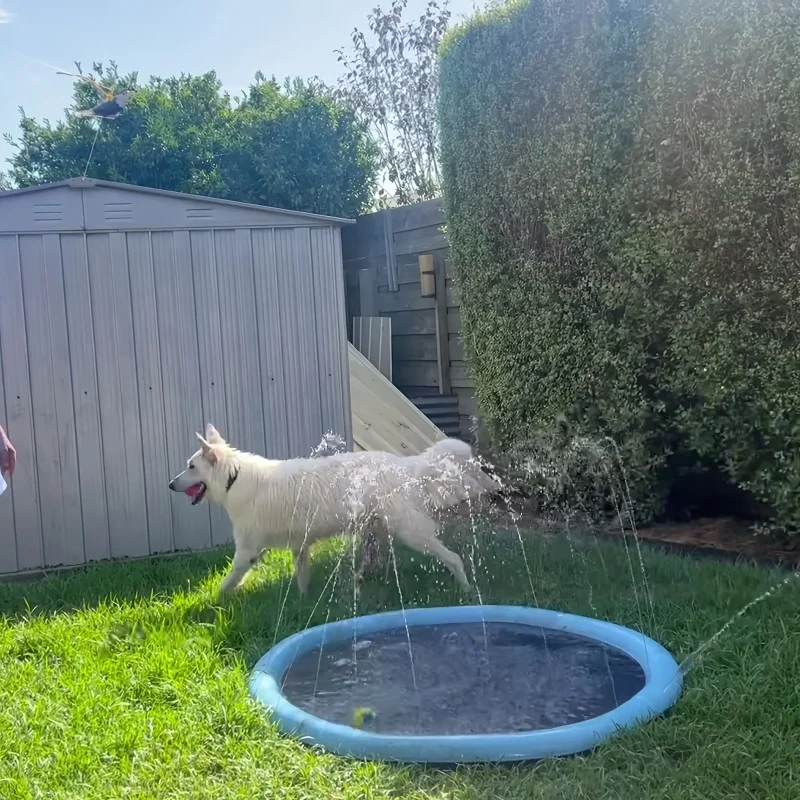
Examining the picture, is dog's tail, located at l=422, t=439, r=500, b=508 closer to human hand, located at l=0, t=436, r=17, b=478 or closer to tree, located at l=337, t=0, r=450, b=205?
human hand, located at l=0, t=436, r=17, b=478

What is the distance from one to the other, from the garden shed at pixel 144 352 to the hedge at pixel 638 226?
144 cm

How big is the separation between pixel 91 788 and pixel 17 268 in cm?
380

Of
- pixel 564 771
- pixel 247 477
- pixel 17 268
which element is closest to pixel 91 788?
pixel 564 771

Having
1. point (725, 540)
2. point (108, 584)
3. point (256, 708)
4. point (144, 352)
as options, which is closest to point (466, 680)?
point (256, 708)

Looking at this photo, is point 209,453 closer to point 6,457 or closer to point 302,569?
point 302,569

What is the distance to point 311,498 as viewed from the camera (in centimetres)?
496

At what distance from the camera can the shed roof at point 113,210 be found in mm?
5703

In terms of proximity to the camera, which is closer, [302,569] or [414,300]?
[302,569]

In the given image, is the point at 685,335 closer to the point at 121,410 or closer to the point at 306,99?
the point at 121,410

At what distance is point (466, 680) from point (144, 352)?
342 cm

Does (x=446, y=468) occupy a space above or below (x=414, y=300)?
below

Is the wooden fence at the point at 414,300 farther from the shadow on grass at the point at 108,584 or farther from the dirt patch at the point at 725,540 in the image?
the shadow on grass at the point at 108,584

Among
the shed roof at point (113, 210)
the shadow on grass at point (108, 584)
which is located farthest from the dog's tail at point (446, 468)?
the shed roof at point (113, 210)

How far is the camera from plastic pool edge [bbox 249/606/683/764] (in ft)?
9.87
